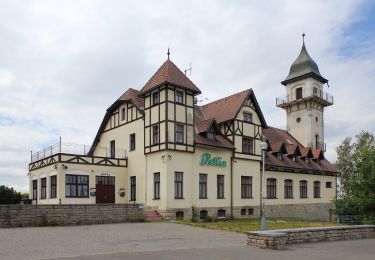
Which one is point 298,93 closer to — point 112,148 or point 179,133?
point 112,148

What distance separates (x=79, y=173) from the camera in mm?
28391

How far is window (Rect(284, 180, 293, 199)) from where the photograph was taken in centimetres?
3716

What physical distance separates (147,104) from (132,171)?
4.95 meters

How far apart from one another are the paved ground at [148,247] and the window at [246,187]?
13.8 metres

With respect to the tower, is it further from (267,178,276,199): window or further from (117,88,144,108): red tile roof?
(117,88,144,108): red tile roof

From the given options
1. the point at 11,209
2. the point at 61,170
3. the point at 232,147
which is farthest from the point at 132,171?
the point at 11,209

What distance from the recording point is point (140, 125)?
99.4 feet

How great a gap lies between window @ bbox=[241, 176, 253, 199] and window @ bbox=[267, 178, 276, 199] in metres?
2.97

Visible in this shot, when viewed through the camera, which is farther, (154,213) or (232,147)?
(232,147)

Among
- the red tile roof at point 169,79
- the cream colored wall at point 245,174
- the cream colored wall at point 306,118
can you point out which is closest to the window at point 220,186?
the cream colored wall at point 245,174

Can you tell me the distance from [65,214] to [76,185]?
593cm

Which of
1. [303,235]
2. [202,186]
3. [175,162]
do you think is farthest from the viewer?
[202,186]

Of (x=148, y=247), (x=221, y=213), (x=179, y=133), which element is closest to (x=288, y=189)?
(x=221, y=213)

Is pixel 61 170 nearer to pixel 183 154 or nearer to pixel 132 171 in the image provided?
pixel 132 171
